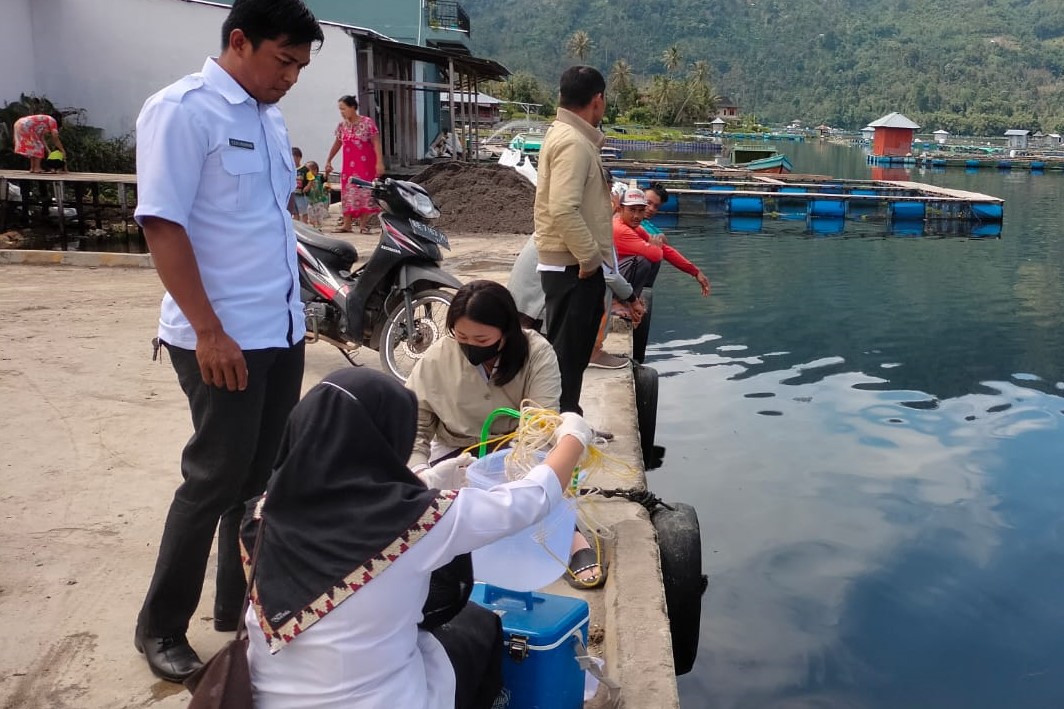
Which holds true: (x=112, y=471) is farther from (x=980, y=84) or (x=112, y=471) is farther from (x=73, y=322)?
(x=980, y=84)

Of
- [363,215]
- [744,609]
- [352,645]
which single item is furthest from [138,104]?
[352,645]

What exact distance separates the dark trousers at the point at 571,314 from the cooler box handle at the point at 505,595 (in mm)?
1899

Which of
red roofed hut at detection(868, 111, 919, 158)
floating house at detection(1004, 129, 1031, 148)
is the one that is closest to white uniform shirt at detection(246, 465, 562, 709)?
red roofed hut at detection(868, 111, 919, 158)

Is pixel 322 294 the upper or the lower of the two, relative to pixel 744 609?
upper

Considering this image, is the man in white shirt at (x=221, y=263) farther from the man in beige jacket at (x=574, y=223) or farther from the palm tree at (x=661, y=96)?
the palm tree at (x=661, y=96)

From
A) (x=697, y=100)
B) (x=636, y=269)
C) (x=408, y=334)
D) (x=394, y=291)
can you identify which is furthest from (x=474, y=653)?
(x=697, y=100)

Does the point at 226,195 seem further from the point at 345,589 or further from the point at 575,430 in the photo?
the point at 345,589

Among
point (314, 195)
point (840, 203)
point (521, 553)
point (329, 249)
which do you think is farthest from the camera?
point (840, 203)

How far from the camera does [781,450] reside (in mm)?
6566

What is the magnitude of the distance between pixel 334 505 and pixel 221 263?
103cm

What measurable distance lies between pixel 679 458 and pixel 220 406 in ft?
14.0

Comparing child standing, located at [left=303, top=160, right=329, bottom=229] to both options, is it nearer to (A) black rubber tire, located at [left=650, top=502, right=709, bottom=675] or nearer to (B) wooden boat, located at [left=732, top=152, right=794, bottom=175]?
(A) black rubber tire, located at [left=650, top=502, right=709, bottom=675]

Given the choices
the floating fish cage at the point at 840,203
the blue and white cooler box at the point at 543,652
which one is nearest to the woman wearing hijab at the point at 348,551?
the blue and white cooler box at the point at 543,652

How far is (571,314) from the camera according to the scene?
4504 mm
